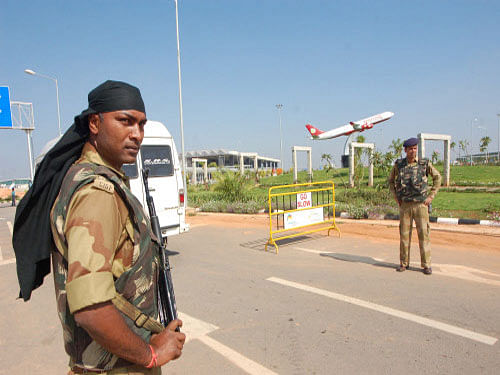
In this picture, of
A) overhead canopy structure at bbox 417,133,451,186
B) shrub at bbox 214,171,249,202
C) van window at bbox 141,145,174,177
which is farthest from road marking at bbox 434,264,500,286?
overhead canopy structure at bbox 417,133,451,186

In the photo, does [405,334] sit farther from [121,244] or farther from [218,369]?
[121,244]

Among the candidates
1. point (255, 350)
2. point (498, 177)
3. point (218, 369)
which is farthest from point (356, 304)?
point (498, 177)

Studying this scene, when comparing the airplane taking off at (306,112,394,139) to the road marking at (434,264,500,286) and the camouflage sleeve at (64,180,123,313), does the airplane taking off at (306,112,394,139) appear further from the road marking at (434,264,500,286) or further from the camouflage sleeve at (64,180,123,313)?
the camouflage sleeve at (64,180,123,313)

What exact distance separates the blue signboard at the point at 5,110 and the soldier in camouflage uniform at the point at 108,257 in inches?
1016

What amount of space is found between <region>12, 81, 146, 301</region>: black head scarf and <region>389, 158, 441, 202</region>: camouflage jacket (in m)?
5.24

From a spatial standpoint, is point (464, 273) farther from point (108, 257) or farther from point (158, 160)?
point (158, 160)

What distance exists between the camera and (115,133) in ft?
4.57

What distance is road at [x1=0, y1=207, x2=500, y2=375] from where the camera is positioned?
316 centimetres

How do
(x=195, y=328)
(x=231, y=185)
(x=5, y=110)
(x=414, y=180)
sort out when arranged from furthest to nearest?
(x=5, y=110)
(x=231, y=185)
(x=414, y=180)
(x=195, y=328)

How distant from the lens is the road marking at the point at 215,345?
10.1 ft

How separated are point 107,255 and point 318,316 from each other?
11.3 ft

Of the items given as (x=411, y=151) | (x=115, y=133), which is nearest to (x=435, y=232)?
(x=411, y=151)

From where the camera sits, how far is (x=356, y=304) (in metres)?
4.39

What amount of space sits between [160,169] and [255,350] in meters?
4.93
